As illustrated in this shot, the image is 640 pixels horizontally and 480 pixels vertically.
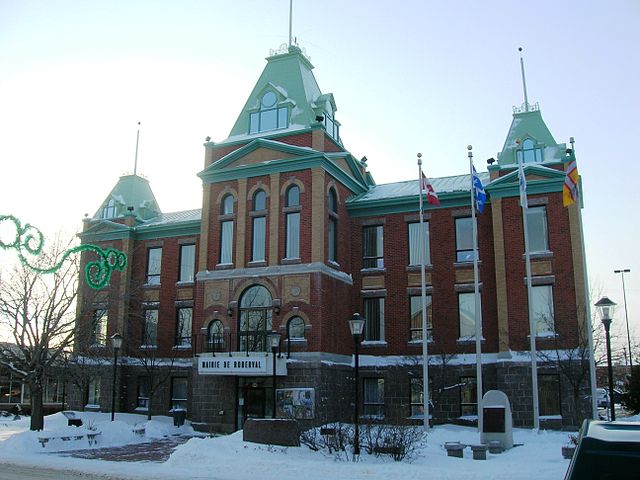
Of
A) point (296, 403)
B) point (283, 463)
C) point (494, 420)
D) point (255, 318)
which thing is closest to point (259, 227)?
point (255, 318)

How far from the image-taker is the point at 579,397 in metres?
29.5

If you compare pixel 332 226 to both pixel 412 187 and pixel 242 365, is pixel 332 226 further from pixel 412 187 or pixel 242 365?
pixel 242 365

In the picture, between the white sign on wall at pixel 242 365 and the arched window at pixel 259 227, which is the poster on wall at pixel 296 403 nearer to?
the white sign on wall at pixel 242 365

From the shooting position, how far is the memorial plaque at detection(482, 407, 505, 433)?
23.3m

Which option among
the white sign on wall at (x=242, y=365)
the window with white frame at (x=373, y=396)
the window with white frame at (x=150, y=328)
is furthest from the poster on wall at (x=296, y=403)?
the window with white frame at (x=150, y=328)

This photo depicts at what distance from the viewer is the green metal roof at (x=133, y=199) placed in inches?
1687

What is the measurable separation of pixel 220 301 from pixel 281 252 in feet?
13.2

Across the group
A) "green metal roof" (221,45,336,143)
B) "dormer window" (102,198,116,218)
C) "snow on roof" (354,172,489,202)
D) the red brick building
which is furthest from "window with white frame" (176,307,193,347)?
"snow on roof" (354,172,489,202)

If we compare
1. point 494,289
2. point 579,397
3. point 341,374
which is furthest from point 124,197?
point 579,397

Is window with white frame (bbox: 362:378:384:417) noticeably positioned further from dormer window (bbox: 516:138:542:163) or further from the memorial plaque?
dormer window (bbox: 516:138:542:163)

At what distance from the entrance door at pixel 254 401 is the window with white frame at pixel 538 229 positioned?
14.8 m

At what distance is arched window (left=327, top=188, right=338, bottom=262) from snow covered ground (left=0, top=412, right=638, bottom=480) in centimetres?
1144

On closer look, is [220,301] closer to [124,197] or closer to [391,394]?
[391,394]

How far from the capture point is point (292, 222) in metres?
33.3
